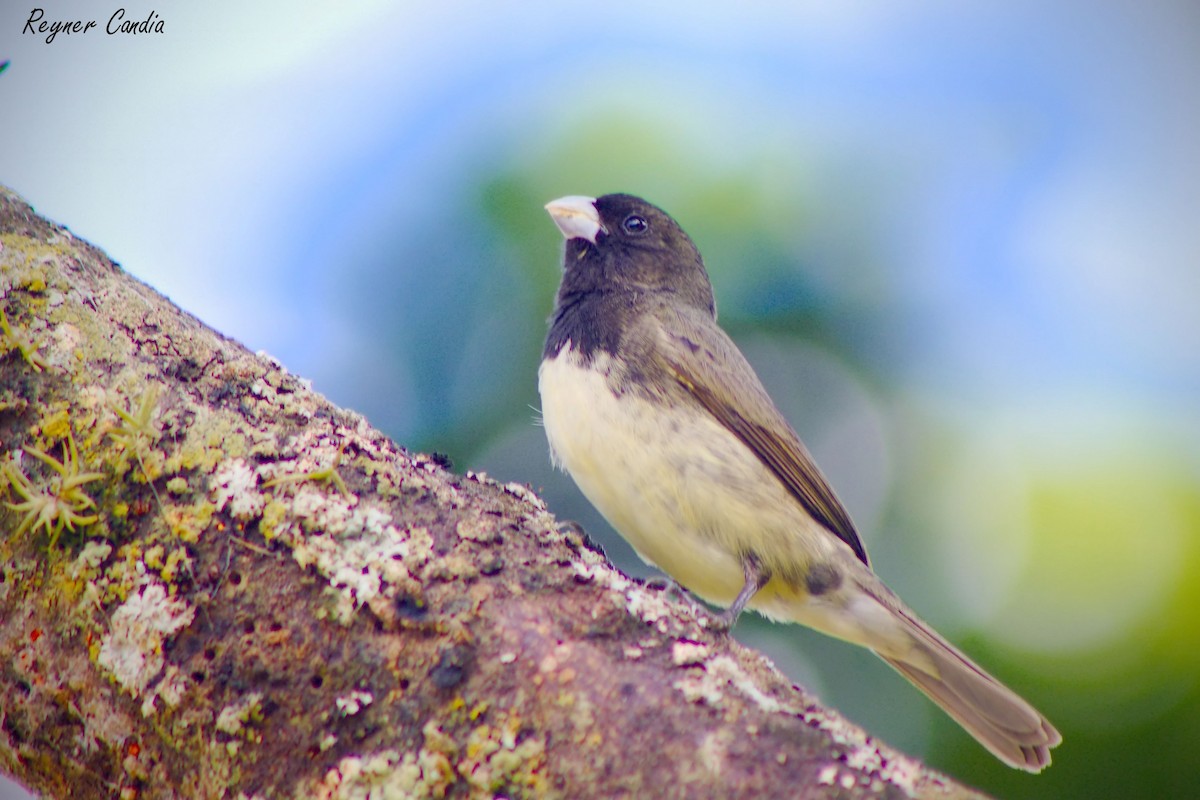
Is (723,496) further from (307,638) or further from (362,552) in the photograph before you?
(307,638)

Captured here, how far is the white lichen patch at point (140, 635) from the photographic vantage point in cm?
172

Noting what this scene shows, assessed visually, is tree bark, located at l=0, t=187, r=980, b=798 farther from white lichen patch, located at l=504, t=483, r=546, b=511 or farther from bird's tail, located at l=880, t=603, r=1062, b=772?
bird's tail, located at l=880, t=603, r=1062, b=772

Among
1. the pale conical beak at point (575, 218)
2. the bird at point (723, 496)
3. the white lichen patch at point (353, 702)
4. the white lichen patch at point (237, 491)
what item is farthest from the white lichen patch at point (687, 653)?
the pale conical beak at point (575, 218)

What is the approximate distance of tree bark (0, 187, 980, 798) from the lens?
159 centimetres

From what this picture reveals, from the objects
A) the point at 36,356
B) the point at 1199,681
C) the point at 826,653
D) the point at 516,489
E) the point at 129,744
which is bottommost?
the point at 826,653

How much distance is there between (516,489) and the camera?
238 cm

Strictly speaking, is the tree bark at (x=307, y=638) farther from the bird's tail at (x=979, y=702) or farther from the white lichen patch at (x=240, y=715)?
the bird's tail at (x=979, y=702)

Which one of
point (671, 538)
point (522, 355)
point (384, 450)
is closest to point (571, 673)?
point (384, 450)

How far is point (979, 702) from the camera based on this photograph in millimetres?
3238

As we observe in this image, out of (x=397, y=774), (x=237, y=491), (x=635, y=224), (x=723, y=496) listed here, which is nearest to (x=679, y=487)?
(x=723, y=496)

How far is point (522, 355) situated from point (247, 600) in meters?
2.62

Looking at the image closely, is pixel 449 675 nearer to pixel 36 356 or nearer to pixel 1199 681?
pixel 36 356

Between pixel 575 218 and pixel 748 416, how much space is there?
3.70 ft

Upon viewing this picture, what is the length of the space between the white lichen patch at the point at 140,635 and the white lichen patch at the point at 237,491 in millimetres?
187
